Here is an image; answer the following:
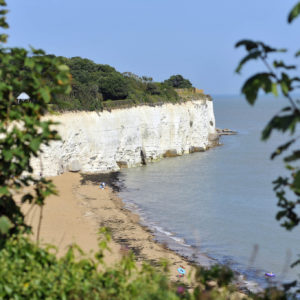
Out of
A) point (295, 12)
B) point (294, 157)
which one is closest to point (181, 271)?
point (294, 157)

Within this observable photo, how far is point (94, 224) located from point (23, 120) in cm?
1867

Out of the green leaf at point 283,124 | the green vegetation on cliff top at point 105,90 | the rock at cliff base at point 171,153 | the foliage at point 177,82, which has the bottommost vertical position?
the green leaf at point 283,124

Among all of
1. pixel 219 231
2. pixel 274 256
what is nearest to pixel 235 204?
pixel 219 231

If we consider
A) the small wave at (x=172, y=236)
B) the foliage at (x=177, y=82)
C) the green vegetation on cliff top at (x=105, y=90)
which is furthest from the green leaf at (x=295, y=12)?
the foliage at (x=177, y=82)

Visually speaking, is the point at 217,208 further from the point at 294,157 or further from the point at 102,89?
the point at 294,157

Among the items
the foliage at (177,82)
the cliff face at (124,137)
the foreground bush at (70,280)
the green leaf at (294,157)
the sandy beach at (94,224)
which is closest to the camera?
the green leaf at (294,157)

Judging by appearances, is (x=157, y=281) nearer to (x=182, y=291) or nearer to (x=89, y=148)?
(x=182, y=291)

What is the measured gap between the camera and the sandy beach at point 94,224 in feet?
60.2

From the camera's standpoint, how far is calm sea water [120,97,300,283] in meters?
19.6

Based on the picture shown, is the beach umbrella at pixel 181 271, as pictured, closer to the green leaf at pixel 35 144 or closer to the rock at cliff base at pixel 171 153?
the green leaf at pixel 35 144

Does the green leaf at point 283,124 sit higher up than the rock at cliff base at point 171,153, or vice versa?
the rock at cliff base at point 171,153

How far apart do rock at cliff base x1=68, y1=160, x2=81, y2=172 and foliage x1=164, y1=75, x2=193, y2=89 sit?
1661 inches

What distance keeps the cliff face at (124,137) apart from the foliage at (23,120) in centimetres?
2635

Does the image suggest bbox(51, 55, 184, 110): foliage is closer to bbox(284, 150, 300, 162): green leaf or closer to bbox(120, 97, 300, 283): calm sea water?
bbox(120, 97, 300, 283): calm sea water
